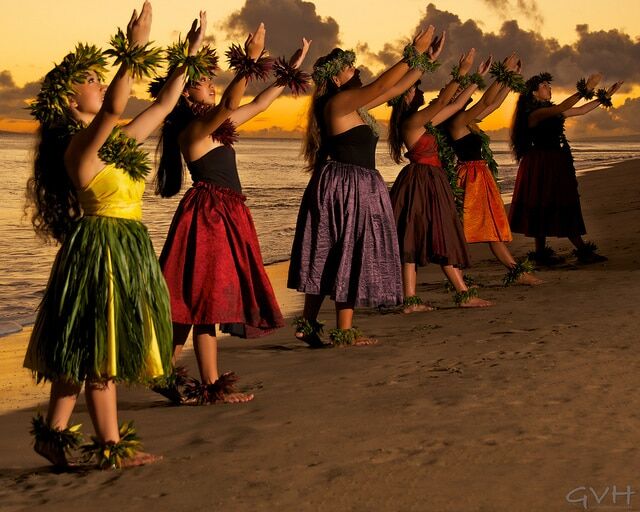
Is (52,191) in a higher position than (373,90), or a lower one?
lower

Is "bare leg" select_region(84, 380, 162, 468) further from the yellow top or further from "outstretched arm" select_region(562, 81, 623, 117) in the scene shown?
"outstretched arm" select_region(562, 81, 623, 117)

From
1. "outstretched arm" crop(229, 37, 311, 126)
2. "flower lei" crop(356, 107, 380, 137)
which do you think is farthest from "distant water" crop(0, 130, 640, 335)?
"flower lei" crop(356, 107, 380, 137)

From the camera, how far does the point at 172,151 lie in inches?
222

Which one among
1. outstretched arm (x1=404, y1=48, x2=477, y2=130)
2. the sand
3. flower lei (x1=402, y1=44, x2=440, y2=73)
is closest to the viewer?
the sand

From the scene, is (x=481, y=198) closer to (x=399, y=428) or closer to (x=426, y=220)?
(x=426, y=220)

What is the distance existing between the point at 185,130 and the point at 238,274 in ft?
2.43

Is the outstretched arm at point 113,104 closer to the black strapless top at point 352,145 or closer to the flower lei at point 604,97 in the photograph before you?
the black strapless top at point 352,145

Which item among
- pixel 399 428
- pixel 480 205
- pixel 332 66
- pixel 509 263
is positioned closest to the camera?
→ pixel 399 428

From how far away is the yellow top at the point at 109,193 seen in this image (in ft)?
13.8

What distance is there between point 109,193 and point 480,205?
5378 mm

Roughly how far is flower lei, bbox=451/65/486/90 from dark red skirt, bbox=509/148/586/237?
2.25 metres

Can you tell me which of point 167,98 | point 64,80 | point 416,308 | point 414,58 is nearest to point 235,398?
point 167,98

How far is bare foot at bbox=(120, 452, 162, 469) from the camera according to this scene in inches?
169

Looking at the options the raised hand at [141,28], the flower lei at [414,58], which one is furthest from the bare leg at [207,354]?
the flower lei at [414,58]
